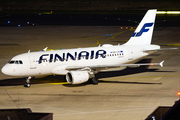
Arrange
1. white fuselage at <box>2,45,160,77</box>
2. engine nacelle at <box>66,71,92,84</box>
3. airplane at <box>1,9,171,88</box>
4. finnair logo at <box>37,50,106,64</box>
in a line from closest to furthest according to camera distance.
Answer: engine nacelle at <box>66,71,92,84</box>, airplane at <box>1,9,171,88</box>, white fuselage at <box>2,45,160,77</box>, finnair logo at <box>37,50,106,64</box>

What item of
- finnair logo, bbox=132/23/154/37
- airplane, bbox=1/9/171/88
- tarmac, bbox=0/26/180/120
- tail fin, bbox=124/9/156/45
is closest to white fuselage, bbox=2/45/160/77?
airplane, bbox=1/9/171/88

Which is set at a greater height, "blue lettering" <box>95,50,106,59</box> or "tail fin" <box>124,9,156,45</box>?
"tail fin" <box>124,9,156,45</box>

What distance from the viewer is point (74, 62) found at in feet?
136

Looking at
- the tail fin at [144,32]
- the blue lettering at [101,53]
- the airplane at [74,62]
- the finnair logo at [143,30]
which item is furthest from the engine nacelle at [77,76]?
the finnair logo at [143,30]

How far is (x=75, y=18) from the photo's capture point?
114 m

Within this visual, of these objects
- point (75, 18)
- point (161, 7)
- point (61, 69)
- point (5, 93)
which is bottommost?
point (5, 93)

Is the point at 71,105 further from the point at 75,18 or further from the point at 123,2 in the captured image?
the point at 123,2

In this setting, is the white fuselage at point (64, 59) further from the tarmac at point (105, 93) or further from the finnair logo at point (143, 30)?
the finnair logo at point (143, 30)

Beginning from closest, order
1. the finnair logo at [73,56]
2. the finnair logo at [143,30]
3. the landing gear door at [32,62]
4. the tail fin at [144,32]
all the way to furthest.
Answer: the landing gear door at [32,62] → the finnair logo at [73,56] → the tail fin at [144,32] → the finnair logo at [143,30]

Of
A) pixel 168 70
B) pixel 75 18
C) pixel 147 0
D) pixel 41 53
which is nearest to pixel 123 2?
pixel 147 0

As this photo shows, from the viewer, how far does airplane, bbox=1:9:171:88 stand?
39156mm

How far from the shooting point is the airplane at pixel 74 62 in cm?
3916

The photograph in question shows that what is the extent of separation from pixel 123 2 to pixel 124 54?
106 meters

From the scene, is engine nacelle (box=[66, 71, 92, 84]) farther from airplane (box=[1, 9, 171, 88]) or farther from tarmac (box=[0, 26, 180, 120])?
tarmac (box=[0, 26, 180, 120])
